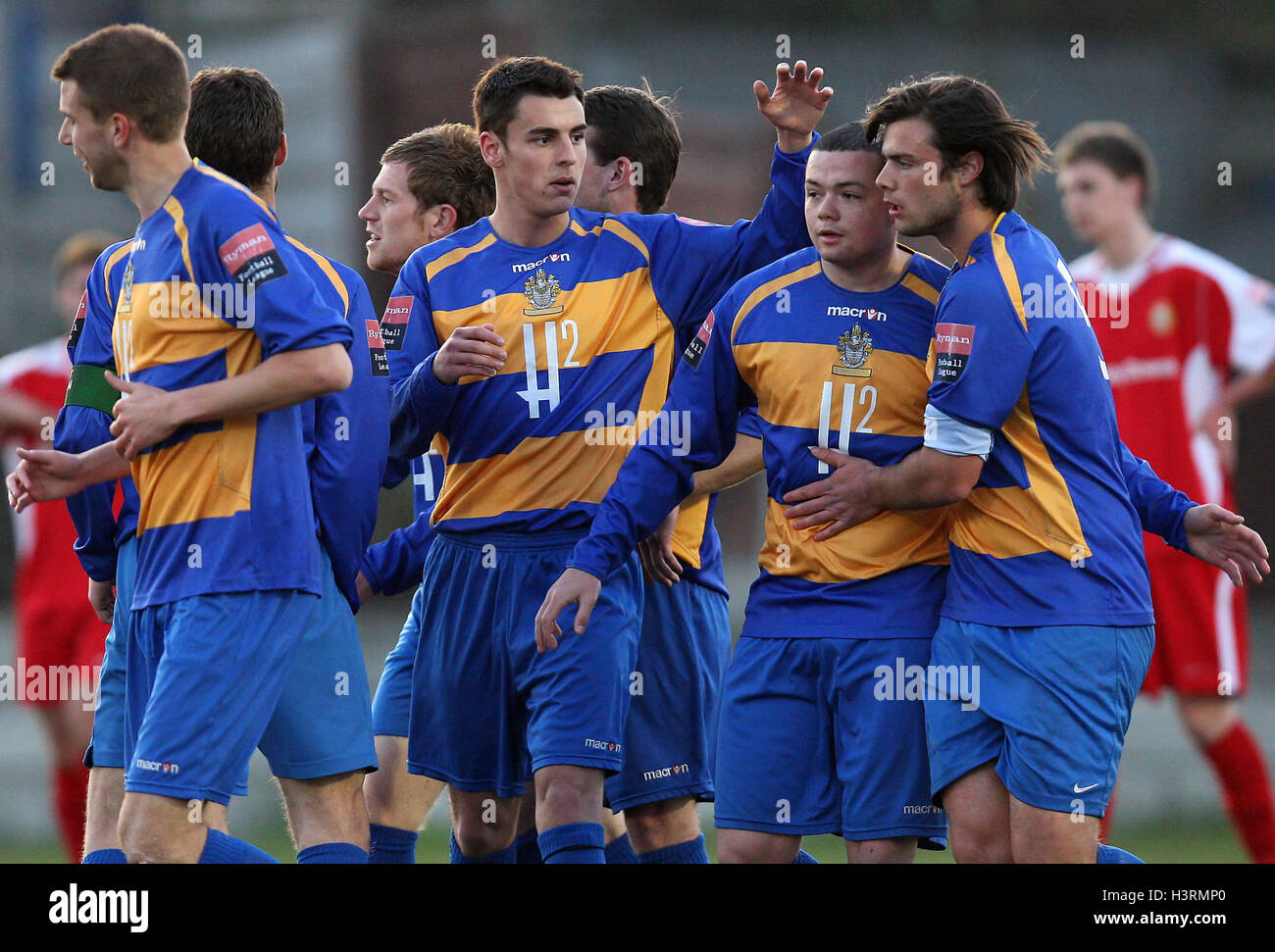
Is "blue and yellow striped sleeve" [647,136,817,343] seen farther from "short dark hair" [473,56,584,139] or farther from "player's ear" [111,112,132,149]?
"player's ear" [111,112,132,149]

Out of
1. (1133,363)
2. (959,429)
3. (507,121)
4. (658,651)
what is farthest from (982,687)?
(1133,363)

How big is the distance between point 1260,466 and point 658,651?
27.1 feet

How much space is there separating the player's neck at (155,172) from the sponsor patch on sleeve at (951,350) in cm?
166

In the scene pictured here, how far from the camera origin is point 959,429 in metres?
3.75

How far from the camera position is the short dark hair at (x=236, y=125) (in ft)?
13.4

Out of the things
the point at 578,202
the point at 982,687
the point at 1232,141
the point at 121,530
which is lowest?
the point at 982,687

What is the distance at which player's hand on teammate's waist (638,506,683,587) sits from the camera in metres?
4.49

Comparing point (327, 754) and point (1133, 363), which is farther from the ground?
point (1133, 363)

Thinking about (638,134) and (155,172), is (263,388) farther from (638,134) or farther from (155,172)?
(638,134)

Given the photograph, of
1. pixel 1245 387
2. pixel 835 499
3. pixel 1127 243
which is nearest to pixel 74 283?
pixel 1127 243

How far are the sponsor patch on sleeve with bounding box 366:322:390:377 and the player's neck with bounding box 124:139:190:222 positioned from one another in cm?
60

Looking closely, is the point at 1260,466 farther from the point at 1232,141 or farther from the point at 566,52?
the point at 566,52

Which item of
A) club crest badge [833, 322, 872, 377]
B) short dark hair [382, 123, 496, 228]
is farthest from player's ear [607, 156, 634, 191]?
club crest badge [833, 322, 872, 377]
